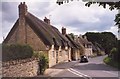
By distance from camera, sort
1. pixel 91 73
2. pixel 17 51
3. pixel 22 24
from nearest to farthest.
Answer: pixel 17 51 → pixel 91 73 → pixel 22 24

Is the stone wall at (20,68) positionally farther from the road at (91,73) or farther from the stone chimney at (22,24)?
the stone chimney at (22,24)

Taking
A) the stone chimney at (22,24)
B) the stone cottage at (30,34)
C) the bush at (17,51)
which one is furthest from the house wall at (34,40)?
the bush at (17,51)

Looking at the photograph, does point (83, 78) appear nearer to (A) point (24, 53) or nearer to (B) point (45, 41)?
(A) point (24, 53)

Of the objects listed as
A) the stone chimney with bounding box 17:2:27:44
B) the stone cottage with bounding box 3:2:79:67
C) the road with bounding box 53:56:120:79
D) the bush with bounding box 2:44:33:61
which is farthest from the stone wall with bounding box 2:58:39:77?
the stone chimney with bounding box 17:2:27:44

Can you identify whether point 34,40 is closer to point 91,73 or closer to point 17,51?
point 91,73

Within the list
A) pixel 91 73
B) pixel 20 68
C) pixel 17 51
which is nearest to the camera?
pixel 20 68

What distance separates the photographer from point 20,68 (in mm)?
18922

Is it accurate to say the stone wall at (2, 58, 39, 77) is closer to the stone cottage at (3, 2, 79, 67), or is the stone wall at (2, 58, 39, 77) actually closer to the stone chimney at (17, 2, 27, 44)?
the stone cottage at (3, 2, 79, 67)

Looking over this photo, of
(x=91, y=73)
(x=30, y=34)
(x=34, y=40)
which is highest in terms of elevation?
(x=30, y=34)

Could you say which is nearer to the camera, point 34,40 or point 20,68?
point 20,68

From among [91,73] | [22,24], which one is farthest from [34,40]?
[91,73]

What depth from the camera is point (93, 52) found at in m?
109

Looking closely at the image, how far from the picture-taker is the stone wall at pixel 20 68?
15705 mm

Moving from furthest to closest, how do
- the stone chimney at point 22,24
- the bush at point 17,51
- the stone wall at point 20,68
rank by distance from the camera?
the stone chimney at point 22,24 < the bush at point 17,51 < the stone wall at point 20,68
